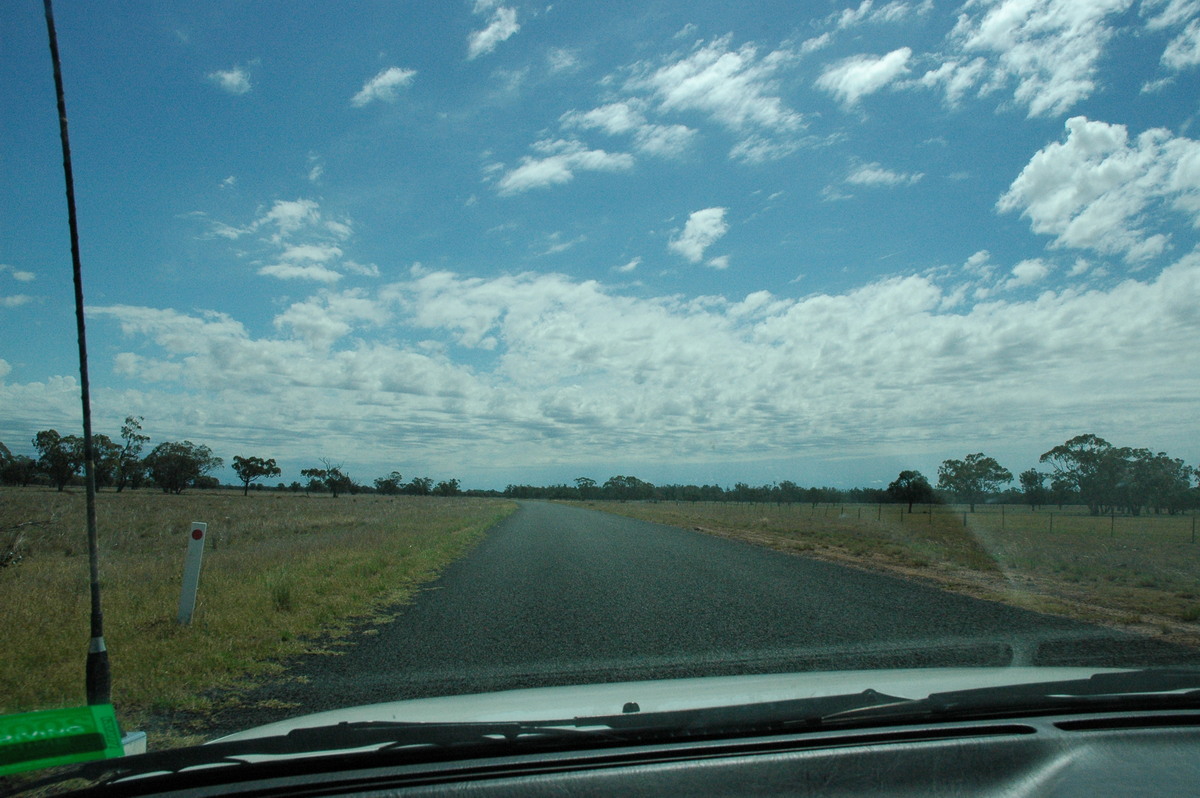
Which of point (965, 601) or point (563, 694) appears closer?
point (563, 694)

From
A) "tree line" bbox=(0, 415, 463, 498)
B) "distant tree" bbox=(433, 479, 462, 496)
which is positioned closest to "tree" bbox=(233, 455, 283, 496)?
"tree line" bbox=(0, 415, 463, 498)

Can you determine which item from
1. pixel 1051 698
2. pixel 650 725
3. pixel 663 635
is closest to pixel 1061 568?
pixel 663 635

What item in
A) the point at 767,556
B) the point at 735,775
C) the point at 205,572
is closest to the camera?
the point at 735,775

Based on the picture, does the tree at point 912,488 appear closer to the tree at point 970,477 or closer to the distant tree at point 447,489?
the tree at point 970,477

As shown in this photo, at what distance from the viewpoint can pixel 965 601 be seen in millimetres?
11555

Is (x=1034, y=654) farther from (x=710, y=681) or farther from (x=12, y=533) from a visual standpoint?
(x=12, y=533)

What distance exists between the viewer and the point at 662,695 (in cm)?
359

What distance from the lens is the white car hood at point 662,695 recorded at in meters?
3.23

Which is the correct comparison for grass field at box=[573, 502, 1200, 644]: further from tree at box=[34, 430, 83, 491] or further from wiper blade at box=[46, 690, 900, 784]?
tree at box=[34, 430, 83, 491]

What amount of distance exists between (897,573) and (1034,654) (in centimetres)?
905

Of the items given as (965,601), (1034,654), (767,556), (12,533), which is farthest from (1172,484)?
(12,533)

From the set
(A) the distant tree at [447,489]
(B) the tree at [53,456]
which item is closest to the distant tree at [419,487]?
(A) the distant tree at [447,489]

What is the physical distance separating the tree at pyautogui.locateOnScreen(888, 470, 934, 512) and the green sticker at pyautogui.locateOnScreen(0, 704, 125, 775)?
53868 mm

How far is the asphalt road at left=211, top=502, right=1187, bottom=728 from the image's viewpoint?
21.1 ft
